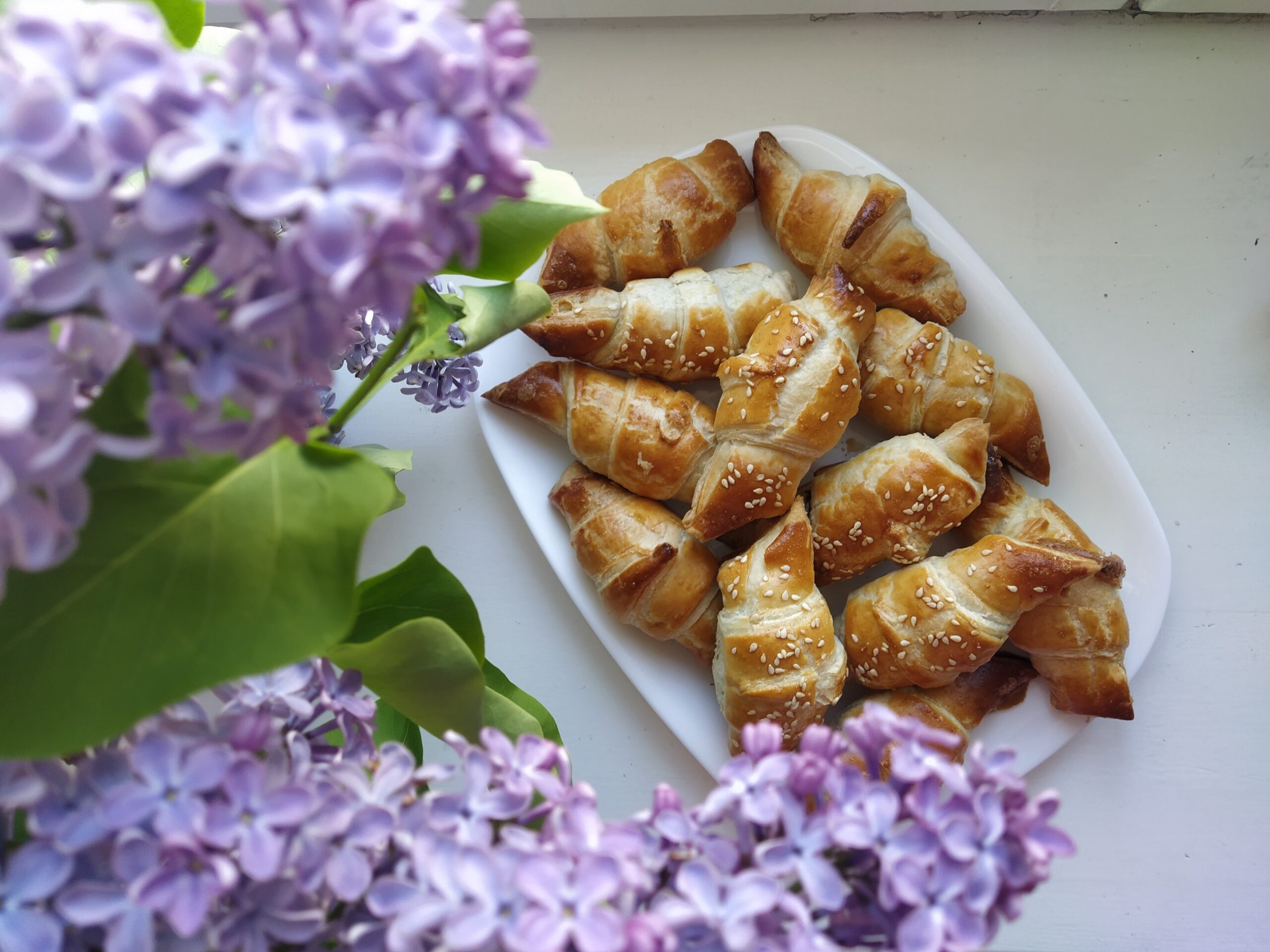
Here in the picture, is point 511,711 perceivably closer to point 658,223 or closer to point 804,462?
point 804,462

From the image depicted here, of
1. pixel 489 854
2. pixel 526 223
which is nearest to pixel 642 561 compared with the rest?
pixel 526 223

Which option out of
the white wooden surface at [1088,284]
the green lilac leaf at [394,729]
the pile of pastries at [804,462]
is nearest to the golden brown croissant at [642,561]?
the pile of pastries at [804,462]

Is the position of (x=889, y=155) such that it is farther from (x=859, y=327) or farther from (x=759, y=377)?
(x=759, y=377)

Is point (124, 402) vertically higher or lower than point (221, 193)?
lower

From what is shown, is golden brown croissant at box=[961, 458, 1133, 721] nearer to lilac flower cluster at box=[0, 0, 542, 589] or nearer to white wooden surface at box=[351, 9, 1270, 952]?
white wooden surface at box=[351, 9, 1270, 952]

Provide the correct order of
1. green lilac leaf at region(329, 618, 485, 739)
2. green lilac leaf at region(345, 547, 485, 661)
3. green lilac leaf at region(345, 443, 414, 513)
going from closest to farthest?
green lilac leaf at region(329, 618, 485, 739), green lilac leaf at region(345, 547, 485, 661), green lilac leaf at region(345, 443, 414, 513)

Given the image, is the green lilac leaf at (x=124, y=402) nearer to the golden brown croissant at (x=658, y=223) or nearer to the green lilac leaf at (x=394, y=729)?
the green lilac leaf at (x=394, y=729)

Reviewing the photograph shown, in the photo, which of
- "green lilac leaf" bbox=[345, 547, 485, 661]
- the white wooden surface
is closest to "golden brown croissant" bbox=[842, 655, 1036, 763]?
the white wooden surface
